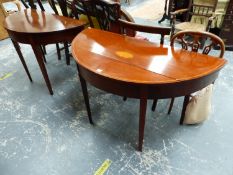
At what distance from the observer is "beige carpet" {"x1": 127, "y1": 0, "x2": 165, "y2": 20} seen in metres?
4.24

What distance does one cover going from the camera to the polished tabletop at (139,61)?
105 cm

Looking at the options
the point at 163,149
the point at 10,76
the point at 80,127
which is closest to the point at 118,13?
the point at 80,127

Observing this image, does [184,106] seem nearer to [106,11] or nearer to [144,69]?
[144,69]

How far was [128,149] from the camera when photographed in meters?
1.51

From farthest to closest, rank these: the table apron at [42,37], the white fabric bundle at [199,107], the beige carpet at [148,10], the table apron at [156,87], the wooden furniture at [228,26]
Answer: the beige carpet at [148,10], the wooden furniture at [228,26], the table apron at [42,37], the white fabric bundle at [199,107], the table apron at [156,87]

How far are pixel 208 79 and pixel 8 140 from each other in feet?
5.51

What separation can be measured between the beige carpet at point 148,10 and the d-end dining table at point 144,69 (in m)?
3.15

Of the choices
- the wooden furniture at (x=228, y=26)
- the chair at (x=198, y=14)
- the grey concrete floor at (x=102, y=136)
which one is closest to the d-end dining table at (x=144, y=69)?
the grey concrete floor at (x=102, y=136)

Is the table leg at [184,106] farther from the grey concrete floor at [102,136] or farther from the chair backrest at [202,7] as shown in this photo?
the chair backrest at [202,7]

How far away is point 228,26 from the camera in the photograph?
2.68 metres

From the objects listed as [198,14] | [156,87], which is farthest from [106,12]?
[198,14]

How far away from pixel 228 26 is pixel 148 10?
2358mm

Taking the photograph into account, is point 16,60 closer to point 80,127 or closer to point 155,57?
point 80,127

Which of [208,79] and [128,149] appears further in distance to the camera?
[128,149]
